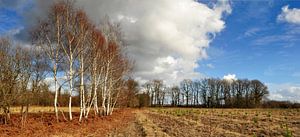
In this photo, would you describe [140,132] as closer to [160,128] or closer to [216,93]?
[160,128]

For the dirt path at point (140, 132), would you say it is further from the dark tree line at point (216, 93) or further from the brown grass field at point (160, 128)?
the dark tree line at point (216, 93)

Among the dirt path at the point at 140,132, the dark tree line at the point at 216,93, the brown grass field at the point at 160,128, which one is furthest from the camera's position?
the dark tree line at the point at 216,93

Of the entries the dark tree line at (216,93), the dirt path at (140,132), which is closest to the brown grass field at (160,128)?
the dirt path at (140,132)

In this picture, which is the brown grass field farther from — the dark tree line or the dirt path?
the dark tree line

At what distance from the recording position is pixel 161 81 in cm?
10188

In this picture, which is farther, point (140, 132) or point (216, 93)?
point (216, 93)

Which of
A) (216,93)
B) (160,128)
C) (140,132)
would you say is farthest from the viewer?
(216,93)

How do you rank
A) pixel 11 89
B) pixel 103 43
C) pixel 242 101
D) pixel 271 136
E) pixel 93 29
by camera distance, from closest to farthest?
pixel 271 136, pixel 11 89, pixel 93 29, pixel 103 43, pixel 242 101

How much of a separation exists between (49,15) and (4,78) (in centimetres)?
603

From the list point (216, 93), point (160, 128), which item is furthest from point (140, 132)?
point (216, 93)

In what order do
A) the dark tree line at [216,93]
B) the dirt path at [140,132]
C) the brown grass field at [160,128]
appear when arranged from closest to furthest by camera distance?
the dirt path at [140,132], the brown grass field at [160,128], the dark tree line at [216,93]

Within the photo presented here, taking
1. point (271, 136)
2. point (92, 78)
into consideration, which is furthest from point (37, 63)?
point (271, 136)

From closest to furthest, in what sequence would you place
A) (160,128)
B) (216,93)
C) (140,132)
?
(140,132) → (160,128) → (216,93)

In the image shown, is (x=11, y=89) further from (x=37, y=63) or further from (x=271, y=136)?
(x=271, y=136)
